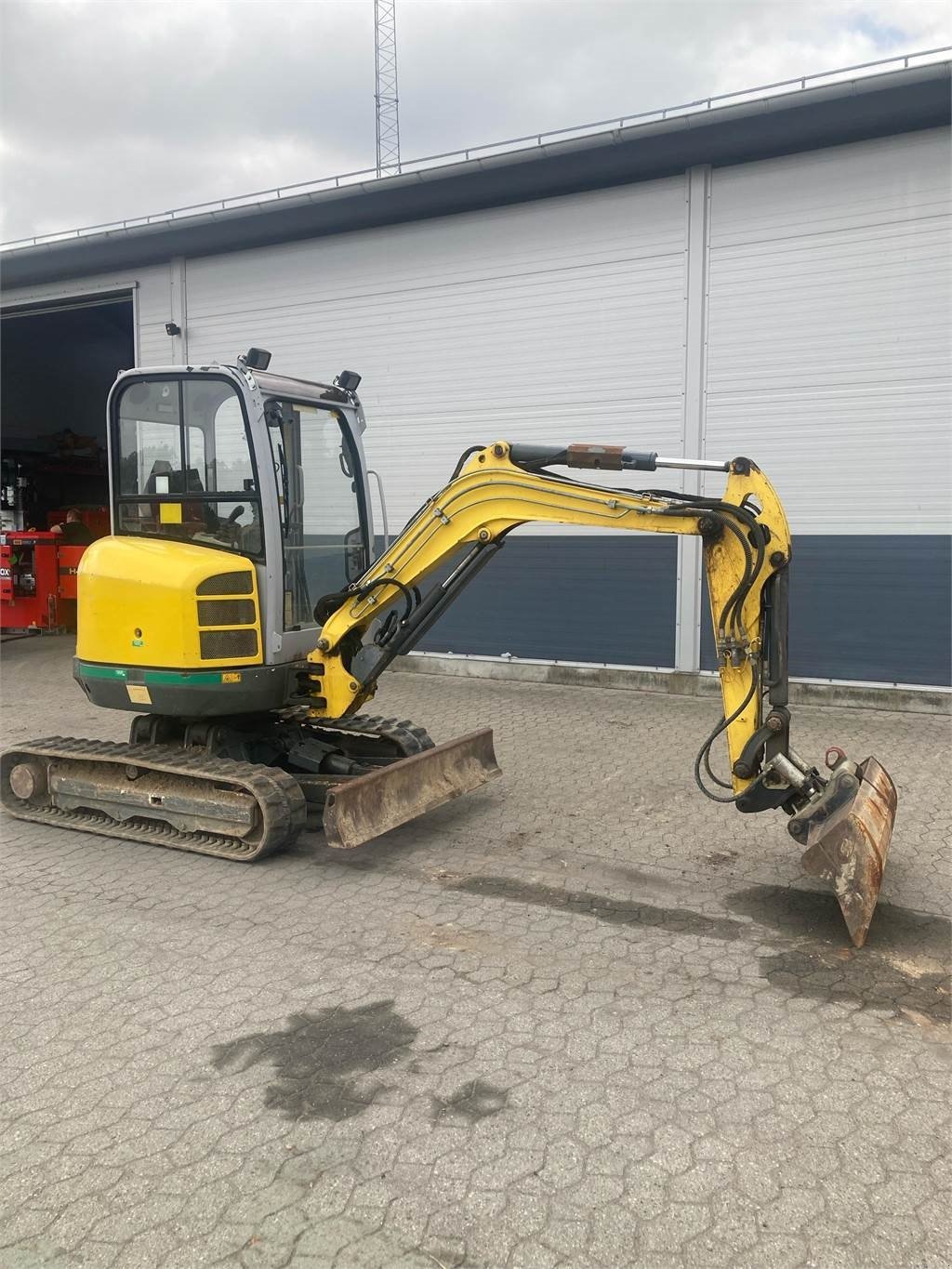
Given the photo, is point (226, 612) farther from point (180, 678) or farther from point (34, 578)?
point (34, 578)

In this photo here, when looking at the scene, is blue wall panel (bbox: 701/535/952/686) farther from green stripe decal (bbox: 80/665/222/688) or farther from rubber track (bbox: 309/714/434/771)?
green stripe decal (bbox: 80/665/222/688)

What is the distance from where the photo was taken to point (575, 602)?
10945 millimetres

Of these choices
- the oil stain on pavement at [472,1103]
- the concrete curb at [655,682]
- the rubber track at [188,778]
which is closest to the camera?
the oil stain on pavement at [472,1103]

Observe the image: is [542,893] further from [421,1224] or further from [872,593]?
[872,593]

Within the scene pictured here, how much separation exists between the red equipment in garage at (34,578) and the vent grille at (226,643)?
9.98 meters

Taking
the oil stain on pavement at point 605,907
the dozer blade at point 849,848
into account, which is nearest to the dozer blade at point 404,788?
the oil stain on pavement at point 605,907

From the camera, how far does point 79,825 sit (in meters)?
6.08

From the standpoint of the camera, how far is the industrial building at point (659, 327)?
9156mm

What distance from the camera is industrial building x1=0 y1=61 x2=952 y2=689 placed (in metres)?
9.16

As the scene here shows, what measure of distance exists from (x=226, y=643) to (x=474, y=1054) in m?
3.06

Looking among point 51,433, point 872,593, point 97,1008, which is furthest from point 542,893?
point 51,433

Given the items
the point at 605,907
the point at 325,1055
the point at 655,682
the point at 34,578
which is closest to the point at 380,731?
the point at 605,907

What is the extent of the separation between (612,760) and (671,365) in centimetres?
477

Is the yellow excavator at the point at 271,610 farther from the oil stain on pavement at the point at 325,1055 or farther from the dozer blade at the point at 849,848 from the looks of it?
the oil stain on pavement at the point at 325,1055
